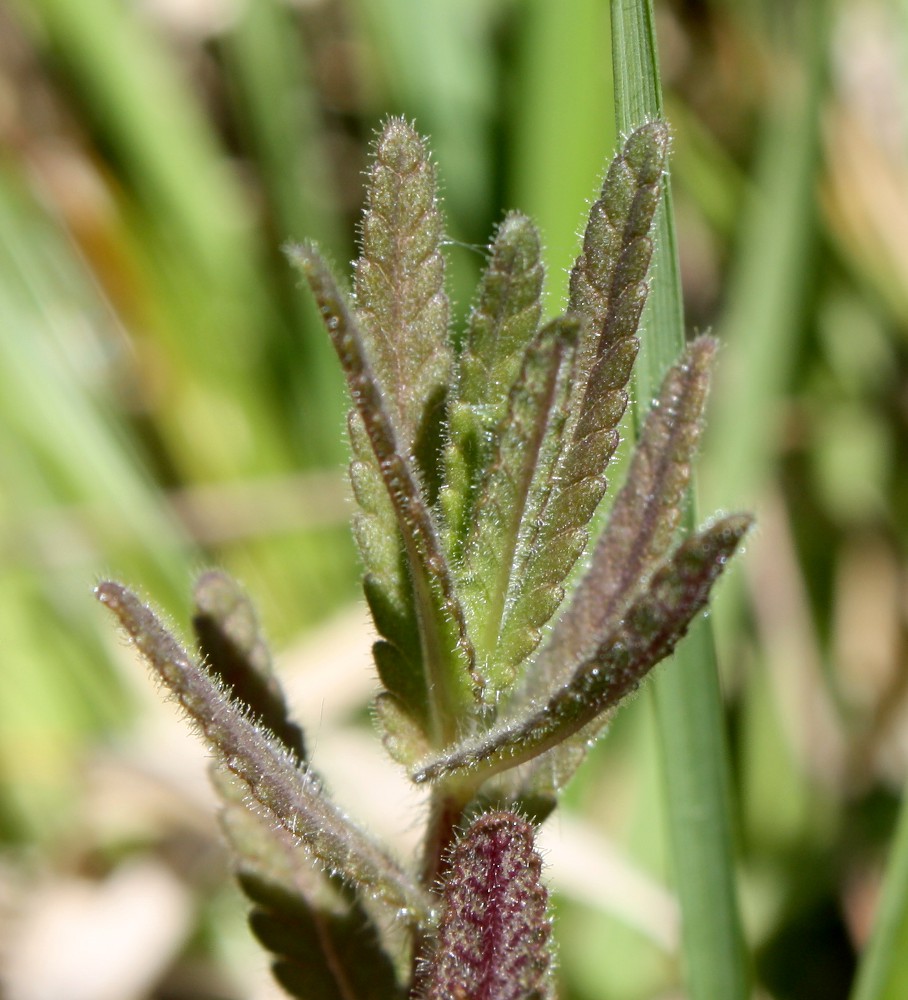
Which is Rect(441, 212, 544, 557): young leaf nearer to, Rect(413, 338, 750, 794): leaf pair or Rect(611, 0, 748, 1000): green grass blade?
Rect(413, 338, 750, 794): leaf pair

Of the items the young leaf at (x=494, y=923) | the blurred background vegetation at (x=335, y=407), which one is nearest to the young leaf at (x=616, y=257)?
the young leaf at (x=494, y=923)

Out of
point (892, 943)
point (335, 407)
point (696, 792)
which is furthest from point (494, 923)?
point (335, 407)

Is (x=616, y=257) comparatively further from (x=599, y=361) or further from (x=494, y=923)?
(x=494, y=923)

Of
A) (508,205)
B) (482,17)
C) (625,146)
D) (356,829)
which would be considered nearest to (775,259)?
(508,205)

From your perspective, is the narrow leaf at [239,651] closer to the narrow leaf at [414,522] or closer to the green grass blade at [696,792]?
the narrow leaf at [414,522]

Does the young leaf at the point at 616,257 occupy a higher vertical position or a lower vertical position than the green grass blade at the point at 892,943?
higher

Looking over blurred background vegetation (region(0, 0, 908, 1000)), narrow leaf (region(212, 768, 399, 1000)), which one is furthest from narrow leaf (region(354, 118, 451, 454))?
blurred background vegetation (region(0, 0, 908, 1000))

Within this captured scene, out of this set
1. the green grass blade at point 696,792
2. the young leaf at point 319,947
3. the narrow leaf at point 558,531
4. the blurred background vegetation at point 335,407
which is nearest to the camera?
the narrow leaf at point 558,531
